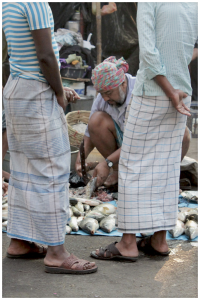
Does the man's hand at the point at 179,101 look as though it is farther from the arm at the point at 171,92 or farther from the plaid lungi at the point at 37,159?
the plaid lungi at the point at 37,159

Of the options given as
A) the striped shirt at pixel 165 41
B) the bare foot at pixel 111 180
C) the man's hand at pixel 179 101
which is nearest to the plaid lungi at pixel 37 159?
the striped shirt at pixel 165 41

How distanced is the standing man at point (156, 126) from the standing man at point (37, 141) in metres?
0.42

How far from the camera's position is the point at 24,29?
2086 millimetres

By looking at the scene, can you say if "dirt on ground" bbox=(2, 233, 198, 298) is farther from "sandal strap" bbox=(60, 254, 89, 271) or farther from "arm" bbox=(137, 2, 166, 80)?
"arm" bbox=(137, 2, 166, 80)

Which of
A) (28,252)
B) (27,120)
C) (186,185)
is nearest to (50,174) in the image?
(27,120)

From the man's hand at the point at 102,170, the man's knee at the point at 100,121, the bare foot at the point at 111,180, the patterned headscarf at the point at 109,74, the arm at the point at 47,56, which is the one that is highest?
the arm at the point at 47,56

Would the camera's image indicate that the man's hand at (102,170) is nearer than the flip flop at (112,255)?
No

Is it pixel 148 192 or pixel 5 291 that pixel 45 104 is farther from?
pixel 5 291

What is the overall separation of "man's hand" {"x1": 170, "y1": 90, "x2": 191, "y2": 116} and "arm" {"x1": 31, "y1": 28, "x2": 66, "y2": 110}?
0.77 m

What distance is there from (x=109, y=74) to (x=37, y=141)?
103cm

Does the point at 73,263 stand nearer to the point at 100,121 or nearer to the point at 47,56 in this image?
the point at 47,56

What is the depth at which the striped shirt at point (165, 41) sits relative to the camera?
2248 millimetres

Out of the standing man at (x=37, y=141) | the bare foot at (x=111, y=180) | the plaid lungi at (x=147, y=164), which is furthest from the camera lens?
the bare foot at (x=111, y=180)

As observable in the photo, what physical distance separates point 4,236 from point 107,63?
170 centimetres
